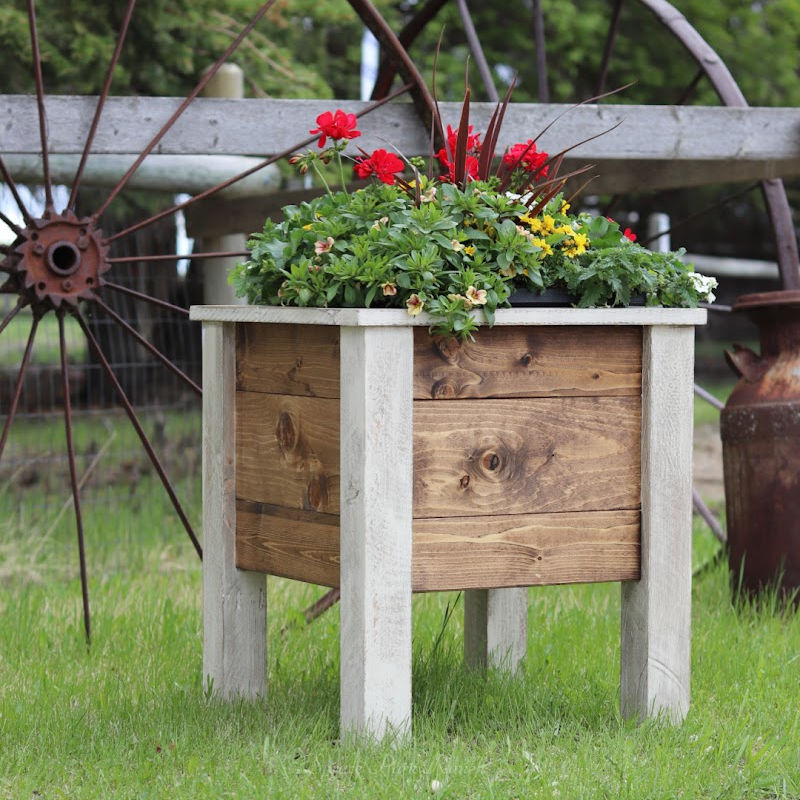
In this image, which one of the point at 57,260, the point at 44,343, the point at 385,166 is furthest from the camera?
the point at 44,343

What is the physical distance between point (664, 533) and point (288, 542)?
842 mm

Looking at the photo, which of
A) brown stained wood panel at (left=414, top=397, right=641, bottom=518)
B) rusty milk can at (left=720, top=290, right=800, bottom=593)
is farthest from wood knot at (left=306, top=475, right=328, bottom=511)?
rusty milk can at (left=720, top=290, right=800, bottom=593)

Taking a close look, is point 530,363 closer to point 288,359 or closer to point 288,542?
point 288,359

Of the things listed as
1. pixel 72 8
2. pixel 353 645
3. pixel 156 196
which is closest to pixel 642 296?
pixel 353 645

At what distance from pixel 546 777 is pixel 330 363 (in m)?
0.95

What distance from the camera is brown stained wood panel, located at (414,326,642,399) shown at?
2.62 meters

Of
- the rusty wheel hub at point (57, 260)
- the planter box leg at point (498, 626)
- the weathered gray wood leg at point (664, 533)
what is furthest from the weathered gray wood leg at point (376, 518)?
the rusty wheel hub at point (57, 260)

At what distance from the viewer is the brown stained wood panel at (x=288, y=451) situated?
8.76 feet

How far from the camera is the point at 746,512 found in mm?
4172

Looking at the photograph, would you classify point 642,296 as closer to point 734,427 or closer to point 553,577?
point 553,577

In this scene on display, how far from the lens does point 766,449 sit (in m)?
4.10

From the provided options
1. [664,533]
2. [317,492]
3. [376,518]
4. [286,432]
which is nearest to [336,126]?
[286,432]

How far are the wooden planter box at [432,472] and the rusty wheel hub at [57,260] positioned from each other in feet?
2.53

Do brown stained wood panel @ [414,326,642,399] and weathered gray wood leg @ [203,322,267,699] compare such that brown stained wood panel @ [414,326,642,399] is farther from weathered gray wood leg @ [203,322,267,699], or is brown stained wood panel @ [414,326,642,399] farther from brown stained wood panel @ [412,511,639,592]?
weathered gray wood leg @ [203,322,267,699]
